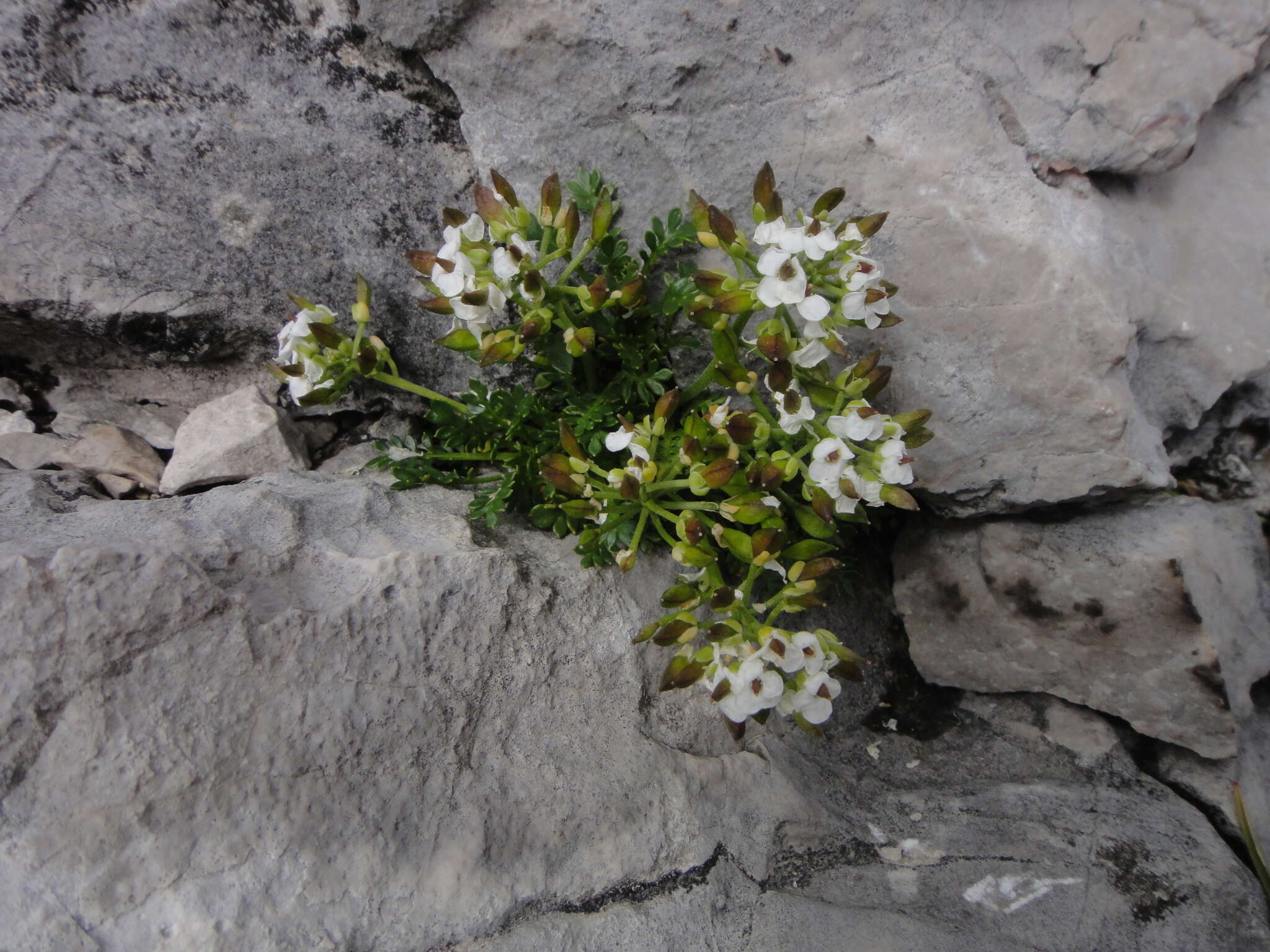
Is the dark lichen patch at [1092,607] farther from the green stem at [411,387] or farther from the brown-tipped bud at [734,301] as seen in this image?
the green stem at [411,387]

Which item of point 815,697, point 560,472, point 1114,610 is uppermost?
point 1114,610

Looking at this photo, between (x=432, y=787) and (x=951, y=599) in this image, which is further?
(x=951, y=599)

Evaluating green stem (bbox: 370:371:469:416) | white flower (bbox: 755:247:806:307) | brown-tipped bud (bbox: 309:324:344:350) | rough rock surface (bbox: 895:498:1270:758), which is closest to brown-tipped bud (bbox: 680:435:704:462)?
white flower (bbox: 755:247:806:307)

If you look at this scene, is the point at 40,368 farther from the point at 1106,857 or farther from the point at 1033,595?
the point at 1106,857

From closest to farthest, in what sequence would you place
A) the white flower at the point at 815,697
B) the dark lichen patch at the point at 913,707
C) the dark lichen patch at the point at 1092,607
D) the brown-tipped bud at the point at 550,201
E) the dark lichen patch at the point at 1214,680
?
1. the white flower at the point at 815,697
2. the brown-tipped bud at the point at 550,201
3. the dark lichen patch at the point at 1214,680
4. the dark lichen patch at the point at 1092,607
5. the dark lichen patch at the point at 913,707

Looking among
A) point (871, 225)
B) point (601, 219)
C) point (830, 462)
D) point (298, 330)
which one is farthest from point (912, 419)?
point (298, 330)

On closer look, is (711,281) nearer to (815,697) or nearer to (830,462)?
(830,462)

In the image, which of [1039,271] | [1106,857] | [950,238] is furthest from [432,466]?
[1106,857]

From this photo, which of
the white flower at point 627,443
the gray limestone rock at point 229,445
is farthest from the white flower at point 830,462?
the gray limestone rock at point 229,445
